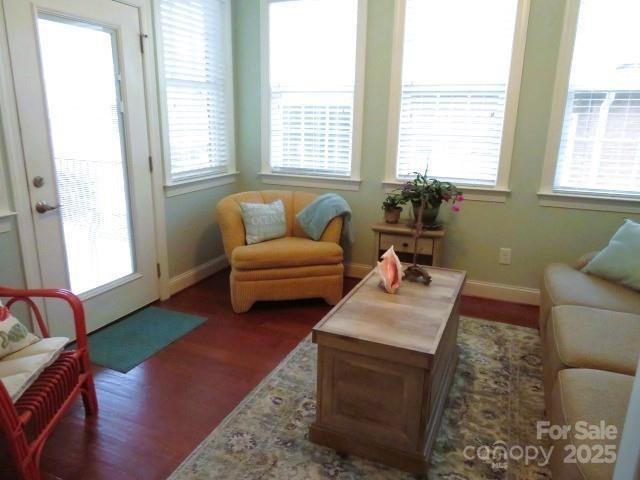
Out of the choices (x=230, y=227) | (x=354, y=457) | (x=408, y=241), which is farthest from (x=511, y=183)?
(x=354, y=457)

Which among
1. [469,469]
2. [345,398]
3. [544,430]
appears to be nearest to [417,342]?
[345,398]

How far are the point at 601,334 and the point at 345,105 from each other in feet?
8.38

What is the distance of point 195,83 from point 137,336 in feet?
6.56

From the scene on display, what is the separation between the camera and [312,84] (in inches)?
150

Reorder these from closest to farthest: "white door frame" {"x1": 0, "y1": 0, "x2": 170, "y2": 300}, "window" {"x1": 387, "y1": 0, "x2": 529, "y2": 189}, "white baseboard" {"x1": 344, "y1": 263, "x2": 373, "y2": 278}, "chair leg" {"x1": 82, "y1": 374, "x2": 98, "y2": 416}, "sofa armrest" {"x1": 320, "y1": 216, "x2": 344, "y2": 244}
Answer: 1. "chair leg" {"x1": 82, "y1": 374, "x2": 98, "y2": 416}
2. "white door frame" {"x1": 0, "y1": 0, "x2": 170, "y2": 300}
3. "window" {"x1": 387, "y1": 0, "x2": 529, "y2": 189}
4. "sofa armrest" {"x1": 320, "y1": 216, "x2": 344, "y2": 244}
5. "white baseboard" {"x1": 344, "y1": 263, "x2": 373, "y2": 278}

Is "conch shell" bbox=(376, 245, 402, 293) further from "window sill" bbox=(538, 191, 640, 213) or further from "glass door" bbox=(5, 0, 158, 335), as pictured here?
"glass door" bbox=(5, 0, 158, 335)

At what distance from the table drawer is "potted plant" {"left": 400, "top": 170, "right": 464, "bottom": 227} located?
0.50 ft

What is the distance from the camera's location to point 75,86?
2.58 meters

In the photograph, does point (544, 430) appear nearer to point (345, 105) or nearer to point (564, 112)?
point (564, 112)

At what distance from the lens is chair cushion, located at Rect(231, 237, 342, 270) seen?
3154 millimetres

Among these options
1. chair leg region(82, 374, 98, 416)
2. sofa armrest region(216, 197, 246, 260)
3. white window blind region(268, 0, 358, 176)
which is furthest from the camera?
white window blind region(268, 0, 358, 176)

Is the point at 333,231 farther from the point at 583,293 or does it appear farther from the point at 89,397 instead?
the point at 89,397

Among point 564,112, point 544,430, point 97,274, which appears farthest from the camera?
point 564,112

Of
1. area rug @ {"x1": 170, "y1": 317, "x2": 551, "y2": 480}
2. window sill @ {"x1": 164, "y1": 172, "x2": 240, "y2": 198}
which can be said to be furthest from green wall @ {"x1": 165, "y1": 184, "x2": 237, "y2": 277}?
area rug @ {"x1": 170, "y1": 317, "x2": 551, "y2": 480}
